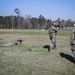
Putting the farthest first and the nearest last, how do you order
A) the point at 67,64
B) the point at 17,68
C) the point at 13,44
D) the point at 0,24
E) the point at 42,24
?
the point at 42,24 → the point at 0,24 → the point at 13,44 → the point at 67,64 → the point at 17,68

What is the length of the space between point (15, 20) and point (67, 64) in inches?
4913

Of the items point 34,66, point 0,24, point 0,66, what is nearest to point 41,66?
point 34,66

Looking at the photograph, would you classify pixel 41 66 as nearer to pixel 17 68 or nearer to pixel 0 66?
pixel 17 68

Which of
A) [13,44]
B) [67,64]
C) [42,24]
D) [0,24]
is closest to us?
[67,64]

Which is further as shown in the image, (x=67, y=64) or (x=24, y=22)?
(x=24, y=22)

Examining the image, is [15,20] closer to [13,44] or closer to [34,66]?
[13,44]

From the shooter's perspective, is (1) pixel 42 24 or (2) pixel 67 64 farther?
(1) pixel 42 24

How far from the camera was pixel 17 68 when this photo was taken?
869 centimetres

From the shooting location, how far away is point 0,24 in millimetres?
130000

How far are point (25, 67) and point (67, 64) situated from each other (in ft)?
7.44

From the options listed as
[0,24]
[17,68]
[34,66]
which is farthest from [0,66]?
[0,24]

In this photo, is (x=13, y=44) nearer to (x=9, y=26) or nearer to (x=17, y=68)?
(x=17, y=68)

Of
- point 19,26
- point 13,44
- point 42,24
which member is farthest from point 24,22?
point 13,44

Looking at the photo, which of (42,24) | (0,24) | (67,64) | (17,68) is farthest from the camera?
(42,24)
